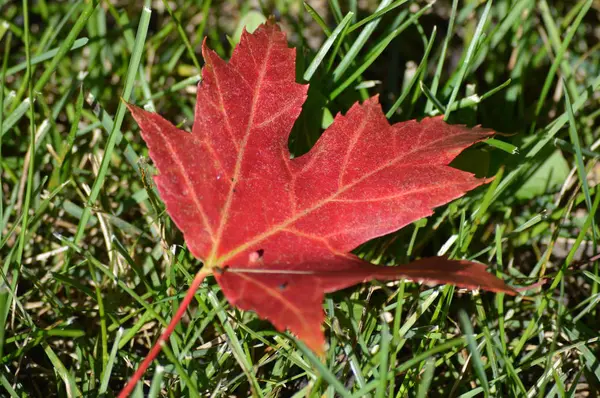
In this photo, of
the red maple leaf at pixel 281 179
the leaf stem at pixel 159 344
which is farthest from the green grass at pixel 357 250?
the red maple leaf at pixel 281 179

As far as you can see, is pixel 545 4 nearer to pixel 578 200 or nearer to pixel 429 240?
pixel 578 200

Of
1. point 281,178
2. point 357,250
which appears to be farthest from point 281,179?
point 357,250

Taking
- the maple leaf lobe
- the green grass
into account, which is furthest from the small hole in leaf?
the green grass

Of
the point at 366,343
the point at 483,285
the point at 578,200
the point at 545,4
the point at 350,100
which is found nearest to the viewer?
the point at 483,285

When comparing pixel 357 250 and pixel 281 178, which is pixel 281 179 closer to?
pixel 281 178

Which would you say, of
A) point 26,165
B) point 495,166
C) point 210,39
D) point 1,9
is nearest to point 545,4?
point 495,166

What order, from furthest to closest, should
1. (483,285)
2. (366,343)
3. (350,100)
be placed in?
1. (350,100)
2. (366,343)
3. (483,285)

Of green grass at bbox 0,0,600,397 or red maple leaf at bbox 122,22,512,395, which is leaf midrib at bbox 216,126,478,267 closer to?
red maple leaf at bbox 122,22,512,395
